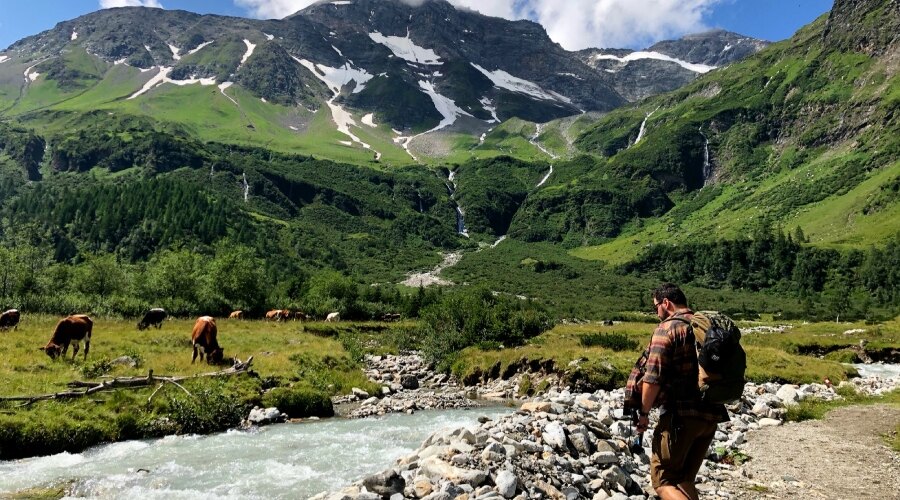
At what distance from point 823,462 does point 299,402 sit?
2114cm

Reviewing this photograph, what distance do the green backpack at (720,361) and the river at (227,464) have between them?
798 cm

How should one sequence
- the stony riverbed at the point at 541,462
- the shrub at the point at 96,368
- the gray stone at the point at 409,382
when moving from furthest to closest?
the gray stone at the point at 409,382, the shrub at the point at 96,368, the stony riverbed at the point at 541,462

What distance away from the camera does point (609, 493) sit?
1132 centimetres

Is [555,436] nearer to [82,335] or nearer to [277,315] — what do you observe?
[82,335]

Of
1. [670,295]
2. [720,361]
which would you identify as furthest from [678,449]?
[670,295]

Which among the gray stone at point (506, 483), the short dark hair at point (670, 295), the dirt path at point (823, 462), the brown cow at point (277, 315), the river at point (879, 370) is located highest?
the short dark hair at point (670, 295)

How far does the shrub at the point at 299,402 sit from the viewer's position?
24922 millimetres

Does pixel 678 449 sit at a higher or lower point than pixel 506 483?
higher

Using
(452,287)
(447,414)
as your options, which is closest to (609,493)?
(447,414)

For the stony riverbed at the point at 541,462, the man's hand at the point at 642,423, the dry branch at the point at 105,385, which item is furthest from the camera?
the dry branch at the point at 105,385

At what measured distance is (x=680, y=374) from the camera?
25.3 feet

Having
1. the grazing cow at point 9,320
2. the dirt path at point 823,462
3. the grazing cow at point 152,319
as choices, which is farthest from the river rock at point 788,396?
the grazing cow at point 9,320

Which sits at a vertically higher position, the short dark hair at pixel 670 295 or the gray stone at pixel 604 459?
the short dark hair at pixel 670 295

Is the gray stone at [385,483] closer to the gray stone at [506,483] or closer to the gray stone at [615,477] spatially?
the gray stone at [506,483]
